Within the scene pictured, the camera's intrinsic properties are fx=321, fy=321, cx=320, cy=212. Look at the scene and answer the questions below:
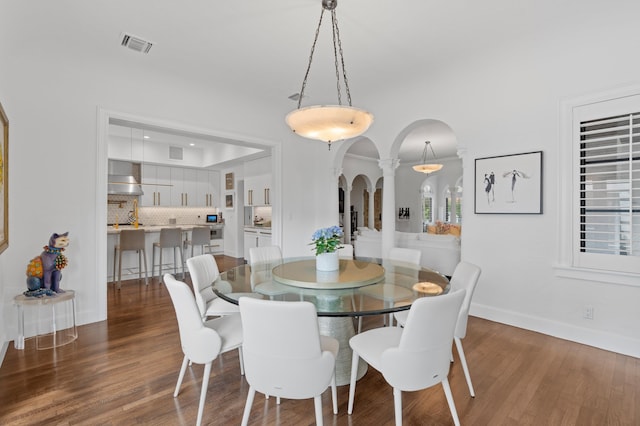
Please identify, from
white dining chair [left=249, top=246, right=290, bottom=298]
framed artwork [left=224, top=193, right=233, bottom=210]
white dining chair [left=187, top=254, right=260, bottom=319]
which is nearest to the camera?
white dining chair [left=249, top=246, right=290, bottom=298]

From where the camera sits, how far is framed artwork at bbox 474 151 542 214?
11.1ft

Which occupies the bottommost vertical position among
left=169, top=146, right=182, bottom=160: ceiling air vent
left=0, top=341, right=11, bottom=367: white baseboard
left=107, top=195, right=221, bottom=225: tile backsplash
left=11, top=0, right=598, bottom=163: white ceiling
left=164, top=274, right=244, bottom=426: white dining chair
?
left=0, top=341, right=11, bottom=367: white baseboard

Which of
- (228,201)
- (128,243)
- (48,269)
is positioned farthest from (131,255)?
(228,201)

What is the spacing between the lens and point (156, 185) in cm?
786

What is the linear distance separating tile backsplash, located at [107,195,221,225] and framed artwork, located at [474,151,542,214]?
7.09m

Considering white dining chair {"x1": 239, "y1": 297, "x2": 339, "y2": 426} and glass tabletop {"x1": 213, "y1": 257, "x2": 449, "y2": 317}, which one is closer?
white dining chair {"x1": 239, "y1": 297, "x2": 339, "y2": 426}

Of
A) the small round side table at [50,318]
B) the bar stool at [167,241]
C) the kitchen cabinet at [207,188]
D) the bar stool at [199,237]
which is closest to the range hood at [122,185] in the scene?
the kitchen cabinet at [207,188]

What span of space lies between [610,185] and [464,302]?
2.01 metres

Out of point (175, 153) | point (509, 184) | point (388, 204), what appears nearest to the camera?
point (509, 184)

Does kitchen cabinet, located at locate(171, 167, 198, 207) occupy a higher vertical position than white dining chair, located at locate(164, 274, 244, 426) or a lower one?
higher

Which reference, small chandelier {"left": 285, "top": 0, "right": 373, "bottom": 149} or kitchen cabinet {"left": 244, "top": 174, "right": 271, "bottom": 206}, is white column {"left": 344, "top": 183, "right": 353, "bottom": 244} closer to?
kitchen cabinet {"left": 244, "top": 174, "right": 271, "bottom": 206}

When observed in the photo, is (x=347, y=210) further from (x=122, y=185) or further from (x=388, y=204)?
(x=122, y=185)

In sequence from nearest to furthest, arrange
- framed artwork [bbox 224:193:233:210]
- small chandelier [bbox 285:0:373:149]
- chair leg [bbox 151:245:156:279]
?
small chandelier [bbox 285:0:373:149] < chair leg [bbox 151:245:156:279] < framed artwork [bbox 224:193:233:210]

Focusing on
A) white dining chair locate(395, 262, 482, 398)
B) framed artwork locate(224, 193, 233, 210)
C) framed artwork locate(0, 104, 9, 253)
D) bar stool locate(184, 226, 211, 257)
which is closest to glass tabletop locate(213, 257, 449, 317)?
white dining chair locate(395, 262, 482, 398)
